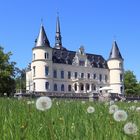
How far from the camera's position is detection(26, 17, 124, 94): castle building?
93.8 m

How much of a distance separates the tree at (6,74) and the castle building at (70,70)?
→ 3083 cm

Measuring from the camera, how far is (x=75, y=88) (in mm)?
99688

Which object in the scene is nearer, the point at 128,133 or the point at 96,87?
the point at 128,133

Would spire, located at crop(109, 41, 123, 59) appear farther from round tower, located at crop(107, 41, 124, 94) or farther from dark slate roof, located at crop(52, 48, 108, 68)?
dark slate roof, located at crop(52, 48, 108, 68)

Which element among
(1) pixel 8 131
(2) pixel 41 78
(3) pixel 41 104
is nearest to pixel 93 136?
(1) pixel 8 131

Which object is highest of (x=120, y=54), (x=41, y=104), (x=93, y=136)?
(x=120, y=54)

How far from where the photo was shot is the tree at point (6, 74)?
180 ft

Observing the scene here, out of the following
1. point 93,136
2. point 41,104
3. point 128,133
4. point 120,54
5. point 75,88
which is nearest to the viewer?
point 128,133

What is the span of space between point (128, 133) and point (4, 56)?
5682 centimetres

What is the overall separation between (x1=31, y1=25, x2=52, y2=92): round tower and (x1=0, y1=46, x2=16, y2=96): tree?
1262 inches

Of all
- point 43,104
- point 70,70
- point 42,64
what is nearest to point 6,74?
point 42,64

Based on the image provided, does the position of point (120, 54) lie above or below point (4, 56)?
above

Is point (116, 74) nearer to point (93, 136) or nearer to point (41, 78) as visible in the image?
point (41, 78)

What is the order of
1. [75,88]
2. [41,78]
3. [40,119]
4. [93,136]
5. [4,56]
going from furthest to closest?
[75,88], [41,78], [4,56], [40,119], [93,136]
